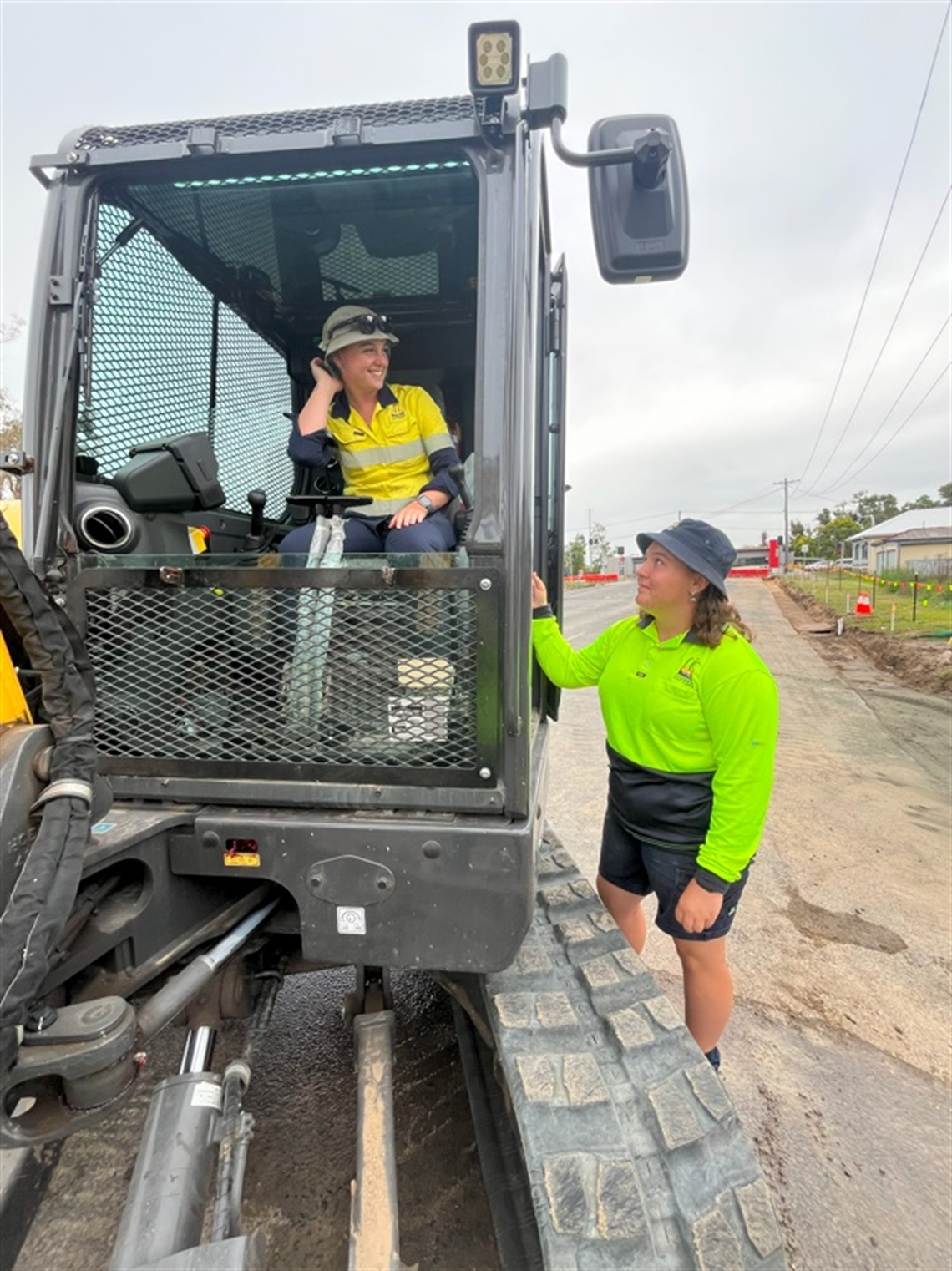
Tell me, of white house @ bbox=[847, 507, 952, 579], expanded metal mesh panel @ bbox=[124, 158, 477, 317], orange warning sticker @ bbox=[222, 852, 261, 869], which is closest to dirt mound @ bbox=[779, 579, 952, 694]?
expanded metal mesh panel @ bbox=[124, 158, 477, 317]

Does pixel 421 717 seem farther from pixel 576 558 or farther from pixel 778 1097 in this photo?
pixel 576 558

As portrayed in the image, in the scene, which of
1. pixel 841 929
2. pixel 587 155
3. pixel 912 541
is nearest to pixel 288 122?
pixel 587 155

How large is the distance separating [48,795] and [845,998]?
130 inches

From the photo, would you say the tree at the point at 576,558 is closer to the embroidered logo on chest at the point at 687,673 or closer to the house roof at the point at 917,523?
the house roof at the point at 917,523

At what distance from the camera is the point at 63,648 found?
57.4 inches

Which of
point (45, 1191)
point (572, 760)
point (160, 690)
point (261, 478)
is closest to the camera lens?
point (160, 690)

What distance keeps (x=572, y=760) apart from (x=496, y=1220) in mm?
5111

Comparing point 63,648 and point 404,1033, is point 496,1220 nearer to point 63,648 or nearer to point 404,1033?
point 404,1033

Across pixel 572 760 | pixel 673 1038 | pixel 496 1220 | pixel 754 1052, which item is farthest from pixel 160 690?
pixel 572 760

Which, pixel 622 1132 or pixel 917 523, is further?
pixel 917 523

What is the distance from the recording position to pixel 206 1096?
63.8 inches

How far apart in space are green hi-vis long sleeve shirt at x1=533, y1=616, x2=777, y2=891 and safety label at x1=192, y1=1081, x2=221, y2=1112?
4.82 ft

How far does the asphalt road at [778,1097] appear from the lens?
7.00 ft

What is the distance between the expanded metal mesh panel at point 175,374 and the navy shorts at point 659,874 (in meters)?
1.98
